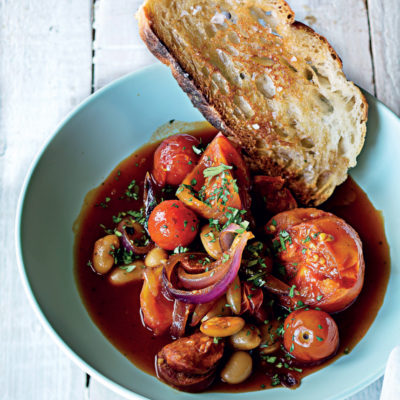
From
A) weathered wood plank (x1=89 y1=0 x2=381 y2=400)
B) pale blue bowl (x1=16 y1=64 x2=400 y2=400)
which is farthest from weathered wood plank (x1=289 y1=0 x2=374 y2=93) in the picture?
pale blue bowl (x1=16 y1=64 x2=400 y2=400)

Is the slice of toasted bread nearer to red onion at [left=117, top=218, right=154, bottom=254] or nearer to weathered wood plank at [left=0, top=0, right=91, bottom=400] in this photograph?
red onion at [left=117, top=218, right=154, bottom=254]

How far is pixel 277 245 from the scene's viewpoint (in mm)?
2449

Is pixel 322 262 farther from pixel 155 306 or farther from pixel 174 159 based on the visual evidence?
pixel 174 159

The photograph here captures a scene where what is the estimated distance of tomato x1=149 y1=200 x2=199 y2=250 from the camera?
2408mm

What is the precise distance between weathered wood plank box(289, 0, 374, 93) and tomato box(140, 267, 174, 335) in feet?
5.97

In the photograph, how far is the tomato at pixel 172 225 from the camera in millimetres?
2408

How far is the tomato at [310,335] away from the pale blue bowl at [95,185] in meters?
0.12

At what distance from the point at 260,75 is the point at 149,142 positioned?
2.56 ft

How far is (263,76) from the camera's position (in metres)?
2.64

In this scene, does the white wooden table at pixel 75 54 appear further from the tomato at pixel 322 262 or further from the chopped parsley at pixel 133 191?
the tomato at pixel 322 262

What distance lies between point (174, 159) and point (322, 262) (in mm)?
930

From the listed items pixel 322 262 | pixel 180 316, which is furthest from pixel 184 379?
pixel 322 262

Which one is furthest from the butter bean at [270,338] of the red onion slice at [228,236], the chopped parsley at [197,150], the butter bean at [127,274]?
the chopped parsley at [197,150]

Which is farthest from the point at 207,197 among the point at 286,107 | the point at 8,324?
the point at 8,324
